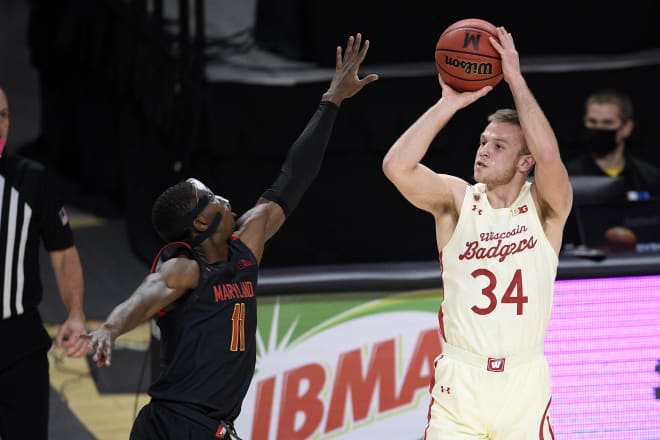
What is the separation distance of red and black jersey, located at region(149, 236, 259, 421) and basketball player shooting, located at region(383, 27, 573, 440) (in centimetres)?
81

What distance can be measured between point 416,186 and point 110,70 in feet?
20.0

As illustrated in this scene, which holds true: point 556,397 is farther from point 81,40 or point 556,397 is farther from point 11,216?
point 81,40

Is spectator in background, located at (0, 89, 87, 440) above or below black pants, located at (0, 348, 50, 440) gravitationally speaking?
above

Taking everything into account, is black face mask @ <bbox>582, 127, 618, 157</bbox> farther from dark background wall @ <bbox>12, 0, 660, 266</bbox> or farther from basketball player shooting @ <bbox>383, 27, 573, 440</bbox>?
basketball player shooting @ <bbox>383, 27, 573, 440</bbox>

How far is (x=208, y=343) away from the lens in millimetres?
4484

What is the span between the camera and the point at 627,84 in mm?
9445

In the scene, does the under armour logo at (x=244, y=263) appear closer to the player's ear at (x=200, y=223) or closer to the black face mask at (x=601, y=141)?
the player's ear at (x=200, y=223)

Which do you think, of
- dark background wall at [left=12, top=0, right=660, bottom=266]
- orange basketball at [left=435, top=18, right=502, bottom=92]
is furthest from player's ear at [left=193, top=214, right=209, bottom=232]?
dark background wall at [left=12, top=0, right=660, bottom=266]

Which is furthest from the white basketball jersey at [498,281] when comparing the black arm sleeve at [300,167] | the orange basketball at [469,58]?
the black arm sleeve at [300,167]

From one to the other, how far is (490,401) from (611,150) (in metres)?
3.27

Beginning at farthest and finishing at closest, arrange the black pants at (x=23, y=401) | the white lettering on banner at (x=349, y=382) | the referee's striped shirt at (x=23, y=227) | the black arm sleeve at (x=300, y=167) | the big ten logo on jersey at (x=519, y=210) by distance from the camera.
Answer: the white lettering on banner at (x=349, y=382) → the black arm sleeve at (x=300, y=167) → the referee's striped shirt at (x=23, y=227) → the black pants at (x=23, y=401) → the big ten logo on jersey at (x=519, y=210)

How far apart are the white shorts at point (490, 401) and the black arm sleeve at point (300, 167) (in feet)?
3.46

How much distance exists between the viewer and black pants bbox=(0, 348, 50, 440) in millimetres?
4941

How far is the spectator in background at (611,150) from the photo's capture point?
748 centimetres
